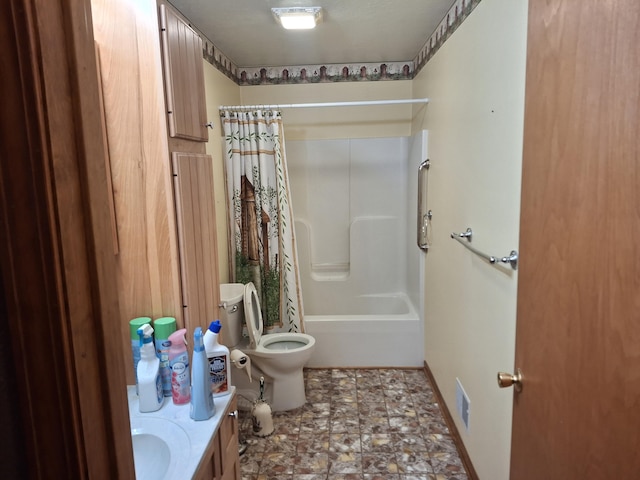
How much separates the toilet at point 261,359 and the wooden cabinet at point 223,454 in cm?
107

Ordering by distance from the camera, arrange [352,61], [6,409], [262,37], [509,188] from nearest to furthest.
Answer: [6,409] → [509,188] → [262,37] → [352,61]

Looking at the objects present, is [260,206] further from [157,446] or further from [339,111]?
[157,446]

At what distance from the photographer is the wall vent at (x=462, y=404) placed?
2.16m

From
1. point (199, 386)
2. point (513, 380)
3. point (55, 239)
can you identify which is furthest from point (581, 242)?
point (199, 386)

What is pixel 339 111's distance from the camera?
3627mm

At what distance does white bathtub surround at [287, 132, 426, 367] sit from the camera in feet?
12.1

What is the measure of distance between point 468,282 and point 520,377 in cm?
109

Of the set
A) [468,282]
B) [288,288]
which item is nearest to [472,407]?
[468,282]

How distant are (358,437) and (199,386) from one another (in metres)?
1.48

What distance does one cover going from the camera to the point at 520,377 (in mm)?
1014

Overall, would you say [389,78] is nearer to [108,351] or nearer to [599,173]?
[599,173]

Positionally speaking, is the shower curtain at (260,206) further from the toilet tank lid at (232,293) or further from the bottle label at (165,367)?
the bottle label at (165,367)

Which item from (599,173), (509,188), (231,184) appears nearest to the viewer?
(599,173)

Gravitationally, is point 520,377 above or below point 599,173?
below
